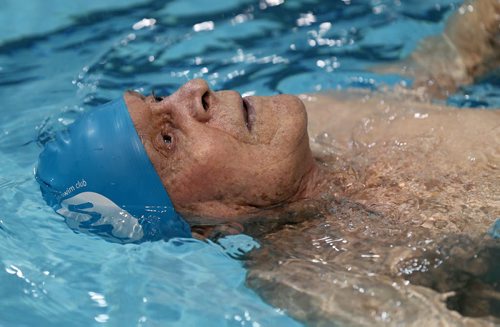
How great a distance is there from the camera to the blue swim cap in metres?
3.43

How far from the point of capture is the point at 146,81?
215 inches

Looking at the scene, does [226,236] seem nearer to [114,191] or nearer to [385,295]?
[114,191]

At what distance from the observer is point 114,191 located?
346 centimetres

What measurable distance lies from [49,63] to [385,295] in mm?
3567

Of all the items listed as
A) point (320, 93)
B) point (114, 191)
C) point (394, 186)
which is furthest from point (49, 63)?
point (394, 186)

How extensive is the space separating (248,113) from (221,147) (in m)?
0.29

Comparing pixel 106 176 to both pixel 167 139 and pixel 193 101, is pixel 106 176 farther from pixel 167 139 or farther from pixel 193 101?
pixel 193 101

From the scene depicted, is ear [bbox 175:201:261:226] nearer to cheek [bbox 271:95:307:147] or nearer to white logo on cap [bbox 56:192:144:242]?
white logo on cap [bbox 56:192:144:242]

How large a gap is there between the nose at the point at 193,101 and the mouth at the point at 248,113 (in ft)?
0.64

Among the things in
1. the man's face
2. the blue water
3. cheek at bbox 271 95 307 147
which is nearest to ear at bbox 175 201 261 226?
the man's face

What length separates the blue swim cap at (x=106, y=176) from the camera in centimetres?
343

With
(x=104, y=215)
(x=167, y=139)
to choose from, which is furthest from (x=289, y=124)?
(x=104, y=215)

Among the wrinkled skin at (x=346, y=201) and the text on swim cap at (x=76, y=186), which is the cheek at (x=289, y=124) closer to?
the wrinkled skin at (x=346, y=201)

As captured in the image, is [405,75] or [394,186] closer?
[394,186]
